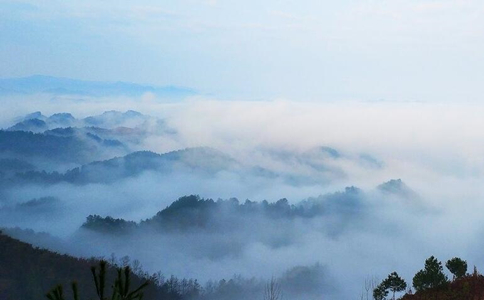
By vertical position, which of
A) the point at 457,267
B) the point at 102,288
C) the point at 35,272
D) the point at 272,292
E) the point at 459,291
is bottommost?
the point at 102,288

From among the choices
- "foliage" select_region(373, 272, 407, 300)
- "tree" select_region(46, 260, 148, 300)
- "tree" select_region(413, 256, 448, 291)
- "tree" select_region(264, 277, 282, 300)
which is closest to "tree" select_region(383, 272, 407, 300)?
"foliage" select_region(373, 272, 407, 300)

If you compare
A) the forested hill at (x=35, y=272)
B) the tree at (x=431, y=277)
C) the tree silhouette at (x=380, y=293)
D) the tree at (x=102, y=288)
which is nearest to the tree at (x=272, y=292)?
the tree silhouette at (x=380, y=293)

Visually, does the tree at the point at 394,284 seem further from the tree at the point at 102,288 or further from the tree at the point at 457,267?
the tree at the point at 102,288

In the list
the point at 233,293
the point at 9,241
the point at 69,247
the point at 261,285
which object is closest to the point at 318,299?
the point at 261,285

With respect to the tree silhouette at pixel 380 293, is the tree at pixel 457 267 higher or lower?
higher

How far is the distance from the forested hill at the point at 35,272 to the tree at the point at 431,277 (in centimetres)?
3569

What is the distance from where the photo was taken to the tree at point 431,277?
32.1 metres

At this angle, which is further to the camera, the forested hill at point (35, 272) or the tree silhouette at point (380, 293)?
the forested hill at point (35, 272)

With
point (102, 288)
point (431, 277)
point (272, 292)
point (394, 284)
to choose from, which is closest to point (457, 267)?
point (431, 277)

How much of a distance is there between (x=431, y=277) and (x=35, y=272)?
45709 mm

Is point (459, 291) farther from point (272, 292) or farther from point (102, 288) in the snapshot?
point (102, 288)

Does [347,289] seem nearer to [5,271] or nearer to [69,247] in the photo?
[69,247]

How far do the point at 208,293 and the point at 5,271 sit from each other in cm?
6976

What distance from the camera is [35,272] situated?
63719mm
